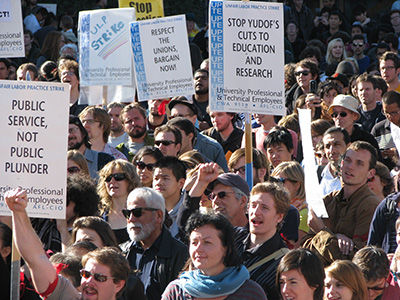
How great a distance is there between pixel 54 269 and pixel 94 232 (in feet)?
4.10

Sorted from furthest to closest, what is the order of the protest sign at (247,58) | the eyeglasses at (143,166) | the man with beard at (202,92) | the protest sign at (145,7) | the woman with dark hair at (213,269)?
the protest sign at (145,7) → the man with beard at (202,92) → the eyeglasses at (143,166) → the protest sign at (247,58) → the woman with dark hair at (213,269)

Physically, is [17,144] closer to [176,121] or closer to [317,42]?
[176,121]

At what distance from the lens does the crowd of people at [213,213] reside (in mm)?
5656

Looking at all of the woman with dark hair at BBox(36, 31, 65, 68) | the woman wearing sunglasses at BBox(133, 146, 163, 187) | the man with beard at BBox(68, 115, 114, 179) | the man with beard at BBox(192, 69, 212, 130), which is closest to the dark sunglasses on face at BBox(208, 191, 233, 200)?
the woman wearing sunglasses at BBox(133, 146, 163, 187)

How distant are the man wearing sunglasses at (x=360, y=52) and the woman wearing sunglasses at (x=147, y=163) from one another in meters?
7.94

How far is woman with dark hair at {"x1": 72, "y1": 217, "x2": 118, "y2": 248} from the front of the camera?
6504 millimetres

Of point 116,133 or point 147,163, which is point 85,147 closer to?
point 147,163

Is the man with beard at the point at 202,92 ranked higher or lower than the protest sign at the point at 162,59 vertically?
lower

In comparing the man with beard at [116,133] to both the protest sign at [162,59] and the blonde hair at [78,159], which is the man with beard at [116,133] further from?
the blonde hair at [78,159]

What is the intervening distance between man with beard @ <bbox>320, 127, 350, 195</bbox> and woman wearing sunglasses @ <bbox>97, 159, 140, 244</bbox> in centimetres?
171

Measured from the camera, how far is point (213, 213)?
19.3 ft

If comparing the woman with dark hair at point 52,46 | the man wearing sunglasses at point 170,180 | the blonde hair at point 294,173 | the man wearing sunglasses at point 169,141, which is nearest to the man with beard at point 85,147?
the man wearing sunglasses at point 169,141

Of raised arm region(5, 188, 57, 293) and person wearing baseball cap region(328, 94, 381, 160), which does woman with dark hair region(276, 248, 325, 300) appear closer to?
raised arm region(5, 188, 57, 293)

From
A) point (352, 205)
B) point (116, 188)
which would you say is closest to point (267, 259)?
point (352, 205)
